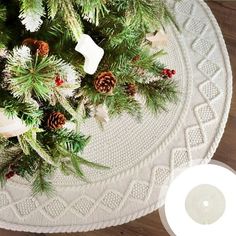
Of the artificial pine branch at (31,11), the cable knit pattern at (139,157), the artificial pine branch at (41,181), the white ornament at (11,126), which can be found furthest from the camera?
the cable knit pattern at (139,157)

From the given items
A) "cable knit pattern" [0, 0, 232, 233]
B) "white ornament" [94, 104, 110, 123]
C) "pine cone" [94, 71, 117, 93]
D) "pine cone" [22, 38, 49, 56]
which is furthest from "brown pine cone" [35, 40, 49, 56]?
"cable knit pattern" [0, 0, 232, 233]

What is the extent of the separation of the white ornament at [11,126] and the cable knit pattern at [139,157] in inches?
15.0

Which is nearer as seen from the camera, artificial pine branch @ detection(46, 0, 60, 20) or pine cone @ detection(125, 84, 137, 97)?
artificial pine branch @ detection(46, 0, 60, 20)

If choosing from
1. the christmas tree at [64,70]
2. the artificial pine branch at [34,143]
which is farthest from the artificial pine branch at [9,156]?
the artificial pine branch at [34,143]

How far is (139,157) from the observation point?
3.79 feet

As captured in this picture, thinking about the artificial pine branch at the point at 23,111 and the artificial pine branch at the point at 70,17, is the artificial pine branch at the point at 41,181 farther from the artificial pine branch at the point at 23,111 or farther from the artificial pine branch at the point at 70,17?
the artificial pine branch at the point at 70,17

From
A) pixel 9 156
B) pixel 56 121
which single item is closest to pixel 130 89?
pixel 56 121

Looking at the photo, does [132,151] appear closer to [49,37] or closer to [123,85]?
[123,85]

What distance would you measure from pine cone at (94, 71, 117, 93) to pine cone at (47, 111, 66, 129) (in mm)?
93

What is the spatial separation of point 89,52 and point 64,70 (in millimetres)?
59

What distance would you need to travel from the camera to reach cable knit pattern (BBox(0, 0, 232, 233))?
113 cm

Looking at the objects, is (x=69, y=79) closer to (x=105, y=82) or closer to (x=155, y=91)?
(x=105, y=82)

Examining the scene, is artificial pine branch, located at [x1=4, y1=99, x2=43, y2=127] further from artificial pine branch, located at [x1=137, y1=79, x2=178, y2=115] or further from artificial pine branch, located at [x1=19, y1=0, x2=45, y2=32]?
artificial pine branch, located at [x1=137, y1=79, x2=178, y2=115]

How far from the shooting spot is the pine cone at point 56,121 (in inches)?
33.0
